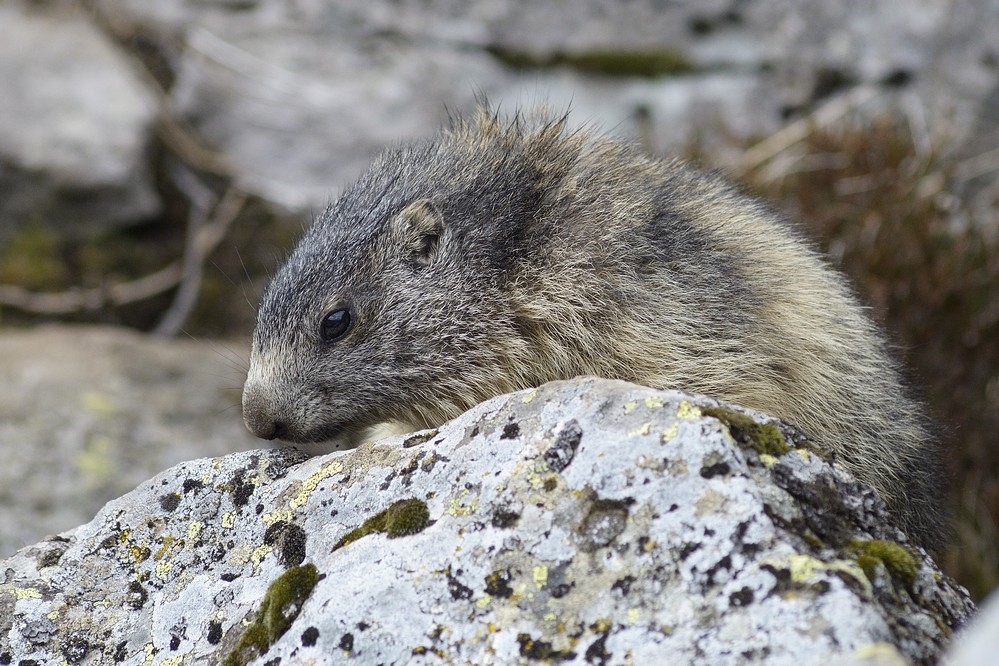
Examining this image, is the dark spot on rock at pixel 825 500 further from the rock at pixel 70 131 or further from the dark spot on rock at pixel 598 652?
the rock at pixel 70 131

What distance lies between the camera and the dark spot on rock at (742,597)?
2893 mm

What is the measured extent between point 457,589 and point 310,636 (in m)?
0.54

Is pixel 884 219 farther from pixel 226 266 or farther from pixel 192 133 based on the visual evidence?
pixel 192 133

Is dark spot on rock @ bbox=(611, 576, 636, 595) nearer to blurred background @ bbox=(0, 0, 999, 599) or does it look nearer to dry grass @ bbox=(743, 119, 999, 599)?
blurred background @ bbox=(0, 0, 999, 599)

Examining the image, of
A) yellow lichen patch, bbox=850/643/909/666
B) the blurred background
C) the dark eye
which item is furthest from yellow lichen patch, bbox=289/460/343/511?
the blurred background

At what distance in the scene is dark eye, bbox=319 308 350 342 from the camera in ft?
16.8

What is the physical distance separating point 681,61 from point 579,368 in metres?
7.87

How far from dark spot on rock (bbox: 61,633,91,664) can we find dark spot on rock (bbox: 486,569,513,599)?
170cm

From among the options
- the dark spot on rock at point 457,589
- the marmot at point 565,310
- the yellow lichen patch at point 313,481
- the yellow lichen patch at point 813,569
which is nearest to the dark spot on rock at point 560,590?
the dark spot on rock at point 457,589

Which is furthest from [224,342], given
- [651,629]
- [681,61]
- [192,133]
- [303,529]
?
[651,629]

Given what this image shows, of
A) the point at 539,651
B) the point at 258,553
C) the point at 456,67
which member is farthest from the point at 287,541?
the point at 456,67

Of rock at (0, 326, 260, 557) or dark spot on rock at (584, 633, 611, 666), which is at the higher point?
dark spot on rock at (584, 633, 611, 666)

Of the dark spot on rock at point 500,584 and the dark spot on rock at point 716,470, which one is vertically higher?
the dark spot on rock at point 716,470

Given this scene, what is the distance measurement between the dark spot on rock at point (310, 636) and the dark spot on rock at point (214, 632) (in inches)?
18.3
